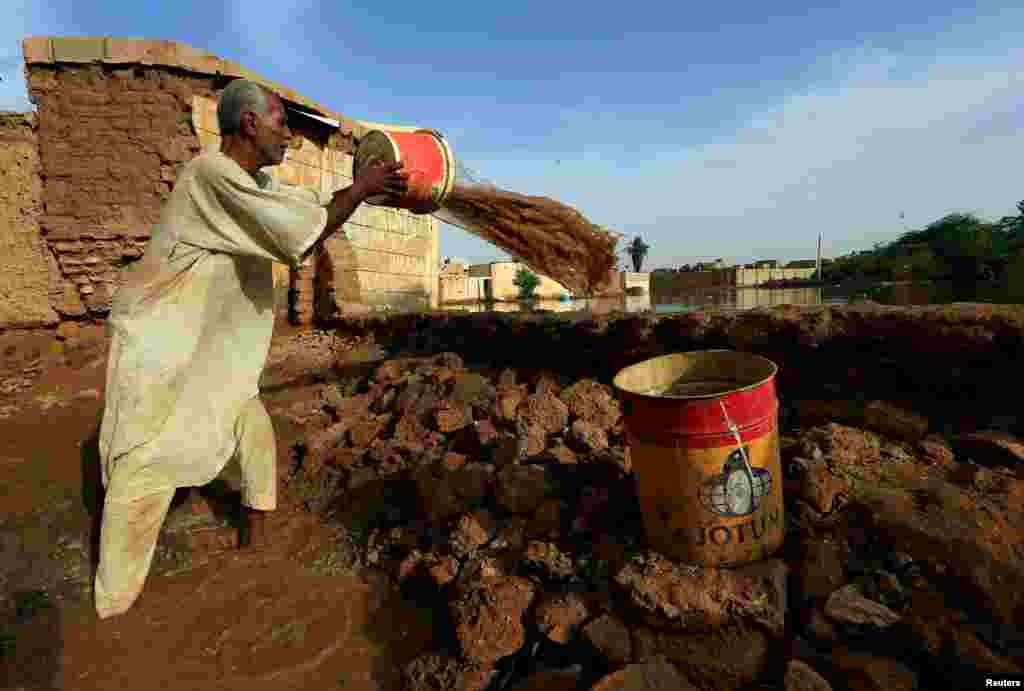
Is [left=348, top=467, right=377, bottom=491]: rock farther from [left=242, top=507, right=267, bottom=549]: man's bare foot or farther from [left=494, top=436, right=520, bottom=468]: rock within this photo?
[left=494, top=436, right=520, bottom=468]: rock

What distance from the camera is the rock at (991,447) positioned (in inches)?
84.2

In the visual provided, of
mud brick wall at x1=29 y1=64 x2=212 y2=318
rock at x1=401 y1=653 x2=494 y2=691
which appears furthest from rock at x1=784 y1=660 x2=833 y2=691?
mud brick wall at x1=29 y1=64 x2=212 y2=318

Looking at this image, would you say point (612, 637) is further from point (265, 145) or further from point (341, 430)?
point (341, 430)

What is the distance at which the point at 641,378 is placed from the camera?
7.66 ft

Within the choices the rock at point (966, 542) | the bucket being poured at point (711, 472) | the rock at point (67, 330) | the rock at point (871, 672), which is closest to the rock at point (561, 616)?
the bucket being poured at point (711, 472)

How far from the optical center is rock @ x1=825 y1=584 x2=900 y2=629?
1.65m

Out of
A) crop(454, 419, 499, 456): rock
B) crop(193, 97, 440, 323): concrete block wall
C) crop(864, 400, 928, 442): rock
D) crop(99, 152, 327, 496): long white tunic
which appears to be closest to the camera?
crop(99, 152, 327, 496): long white tunic

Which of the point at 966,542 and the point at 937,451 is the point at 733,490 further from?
the point at 937,451

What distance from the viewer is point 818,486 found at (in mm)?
2109

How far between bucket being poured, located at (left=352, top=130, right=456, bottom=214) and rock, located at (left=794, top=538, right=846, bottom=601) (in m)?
2.16

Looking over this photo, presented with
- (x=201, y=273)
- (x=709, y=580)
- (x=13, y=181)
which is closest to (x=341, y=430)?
(x=201, y=273)

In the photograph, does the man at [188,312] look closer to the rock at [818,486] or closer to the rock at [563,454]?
the rock at [563,454]

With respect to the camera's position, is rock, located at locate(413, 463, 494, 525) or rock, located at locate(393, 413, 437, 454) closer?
rock, located at locate(413, 463, 494, 525)

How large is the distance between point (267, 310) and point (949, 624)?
2.88m
